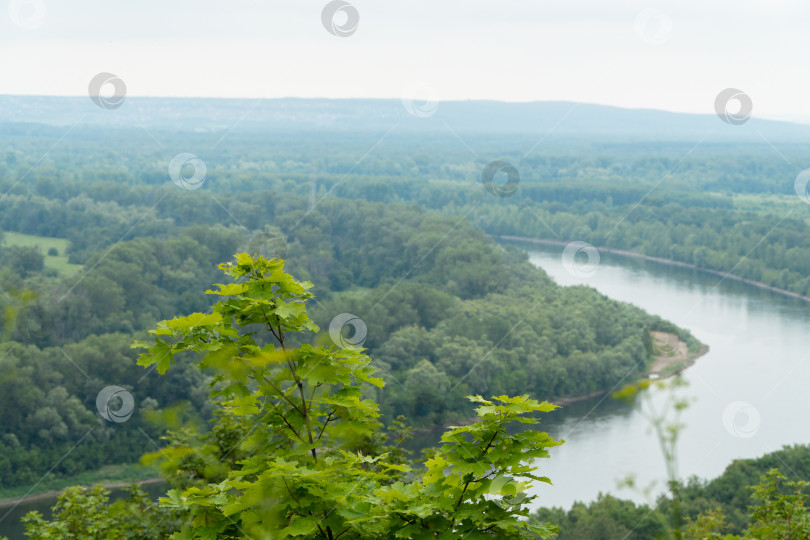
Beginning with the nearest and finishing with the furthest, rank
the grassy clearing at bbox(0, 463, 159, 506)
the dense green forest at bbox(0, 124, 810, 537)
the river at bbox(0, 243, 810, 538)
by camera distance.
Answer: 1. the river at bbox(0, 243, 810, 538)
2. the grassy clearing at bbox(0, 463, 159, 506)
3. the dense green forest at bbox(0, 124, 810, 537)

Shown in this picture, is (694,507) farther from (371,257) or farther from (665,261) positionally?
(665,261)

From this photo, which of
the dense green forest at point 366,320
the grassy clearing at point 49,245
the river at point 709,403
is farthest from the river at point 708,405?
the grassy clearing at point 49,245

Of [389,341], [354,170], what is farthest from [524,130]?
[389,341]

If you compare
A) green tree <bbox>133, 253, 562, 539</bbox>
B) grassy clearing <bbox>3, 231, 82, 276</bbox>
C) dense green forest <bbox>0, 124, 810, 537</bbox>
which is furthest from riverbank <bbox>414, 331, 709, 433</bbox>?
green tree <bbox>133, 253, 562, 539</bbox>

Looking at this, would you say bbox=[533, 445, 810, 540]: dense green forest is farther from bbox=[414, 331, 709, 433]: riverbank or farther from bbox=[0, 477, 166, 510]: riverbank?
bbox=[0, 477, 166, 510]: riverbank

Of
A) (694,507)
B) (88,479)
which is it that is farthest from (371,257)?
(694,507)

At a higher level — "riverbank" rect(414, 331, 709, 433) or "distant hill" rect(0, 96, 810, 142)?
"distant hill" rect(0, 96, 810, 142)

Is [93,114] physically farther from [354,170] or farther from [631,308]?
[631,308]
